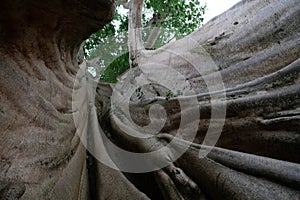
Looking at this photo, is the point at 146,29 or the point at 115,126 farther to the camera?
the point at 146,29

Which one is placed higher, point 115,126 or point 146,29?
point 146,29

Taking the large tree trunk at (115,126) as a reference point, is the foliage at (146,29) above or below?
above

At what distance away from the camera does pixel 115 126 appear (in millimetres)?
1505

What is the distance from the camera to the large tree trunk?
1059 mm

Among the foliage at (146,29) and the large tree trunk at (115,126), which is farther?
the foliage at (146,29)

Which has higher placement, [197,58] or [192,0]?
[192,0]

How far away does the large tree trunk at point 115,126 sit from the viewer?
3.47 ft

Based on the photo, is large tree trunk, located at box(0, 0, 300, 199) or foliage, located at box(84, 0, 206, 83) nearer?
large tree trunk, located at box(0, 0, 300, 199)

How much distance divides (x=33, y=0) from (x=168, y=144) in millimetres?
734

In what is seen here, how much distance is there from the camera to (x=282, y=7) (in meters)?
1.88

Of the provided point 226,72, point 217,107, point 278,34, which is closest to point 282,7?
point 278,34

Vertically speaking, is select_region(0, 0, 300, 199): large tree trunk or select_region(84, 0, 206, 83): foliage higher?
select_region(84, 0, 206, 83): foliage

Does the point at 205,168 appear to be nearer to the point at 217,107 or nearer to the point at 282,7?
the point at 217,107

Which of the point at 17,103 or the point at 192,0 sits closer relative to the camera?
the point at 17,103
